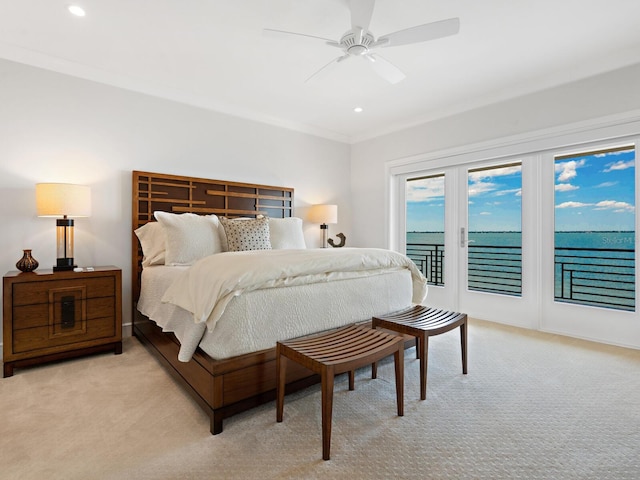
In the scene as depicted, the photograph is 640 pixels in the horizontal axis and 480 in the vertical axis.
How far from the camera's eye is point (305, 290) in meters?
2.08

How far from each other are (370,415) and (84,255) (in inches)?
115

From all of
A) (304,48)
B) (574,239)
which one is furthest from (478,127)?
(304,48)

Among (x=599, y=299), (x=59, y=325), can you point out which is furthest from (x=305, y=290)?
(x=599, y=299)

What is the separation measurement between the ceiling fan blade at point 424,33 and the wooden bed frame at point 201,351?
217 cm

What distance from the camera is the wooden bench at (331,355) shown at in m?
1.51

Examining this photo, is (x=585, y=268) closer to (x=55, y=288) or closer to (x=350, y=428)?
(x=350, y=428)

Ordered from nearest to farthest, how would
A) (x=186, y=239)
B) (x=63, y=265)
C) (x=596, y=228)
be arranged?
(x=63, y=265), (x=186, y=239), (x=596, y=228)

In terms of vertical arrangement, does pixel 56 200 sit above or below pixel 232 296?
above

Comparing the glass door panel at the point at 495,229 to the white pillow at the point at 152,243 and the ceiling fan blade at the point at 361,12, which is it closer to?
the ceiling fan blade at the point at 361,12

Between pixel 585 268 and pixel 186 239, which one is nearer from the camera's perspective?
pixel 186 239

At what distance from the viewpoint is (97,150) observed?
318cm

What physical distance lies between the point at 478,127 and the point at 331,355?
3434 millimetres

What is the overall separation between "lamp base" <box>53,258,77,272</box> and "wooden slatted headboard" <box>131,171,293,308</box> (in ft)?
1.98

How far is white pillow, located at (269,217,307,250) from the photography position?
3.53 metres
